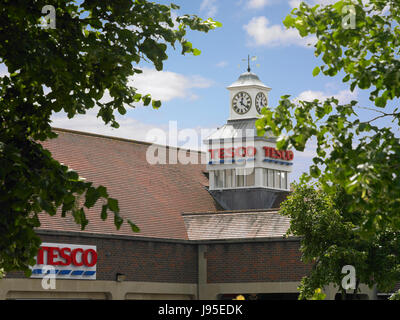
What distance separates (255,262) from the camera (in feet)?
120

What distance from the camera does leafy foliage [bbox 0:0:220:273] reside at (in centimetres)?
916

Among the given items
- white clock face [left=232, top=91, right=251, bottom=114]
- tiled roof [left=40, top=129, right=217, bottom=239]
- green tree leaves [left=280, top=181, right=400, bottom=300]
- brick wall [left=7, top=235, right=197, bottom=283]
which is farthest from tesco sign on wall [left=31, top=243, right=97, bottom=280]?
white clock face [left=232, top=91, right=251, bottom=114]

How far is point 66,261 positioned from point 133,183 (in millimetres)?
8983

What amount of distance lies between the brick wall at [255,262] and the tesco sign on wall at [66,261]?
686cm

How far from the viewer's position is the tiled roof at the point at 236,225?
37.2 meters

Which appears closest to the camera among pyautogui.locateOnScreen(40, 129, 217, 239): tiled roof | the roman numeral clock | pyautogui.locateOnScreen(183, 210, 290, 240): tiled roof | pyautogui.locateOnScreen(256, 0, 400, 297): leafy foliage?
pyautogui.locateOnScreen(256, 0, 400, 297): leafy foliage

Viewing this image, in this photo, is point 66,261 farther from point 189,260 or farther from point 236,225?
point 236,225

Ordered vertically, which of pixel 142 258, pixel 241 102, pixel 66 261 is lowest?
pixel 66 261

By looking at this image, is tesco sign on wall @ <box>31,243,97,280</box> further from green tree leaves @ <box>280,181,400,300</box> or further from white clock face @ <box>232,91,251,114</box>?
white clock face @ <box>232,91,251,114</box>

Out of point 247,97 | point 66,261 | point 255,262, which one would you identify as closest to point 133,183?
point 255,262

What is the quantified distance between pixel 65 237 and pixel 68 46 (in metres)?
23.2

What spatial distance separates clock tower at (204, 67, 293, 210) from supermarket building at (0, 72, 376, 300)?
0.23 feet

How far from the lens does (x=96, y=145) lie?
41.8 metres
